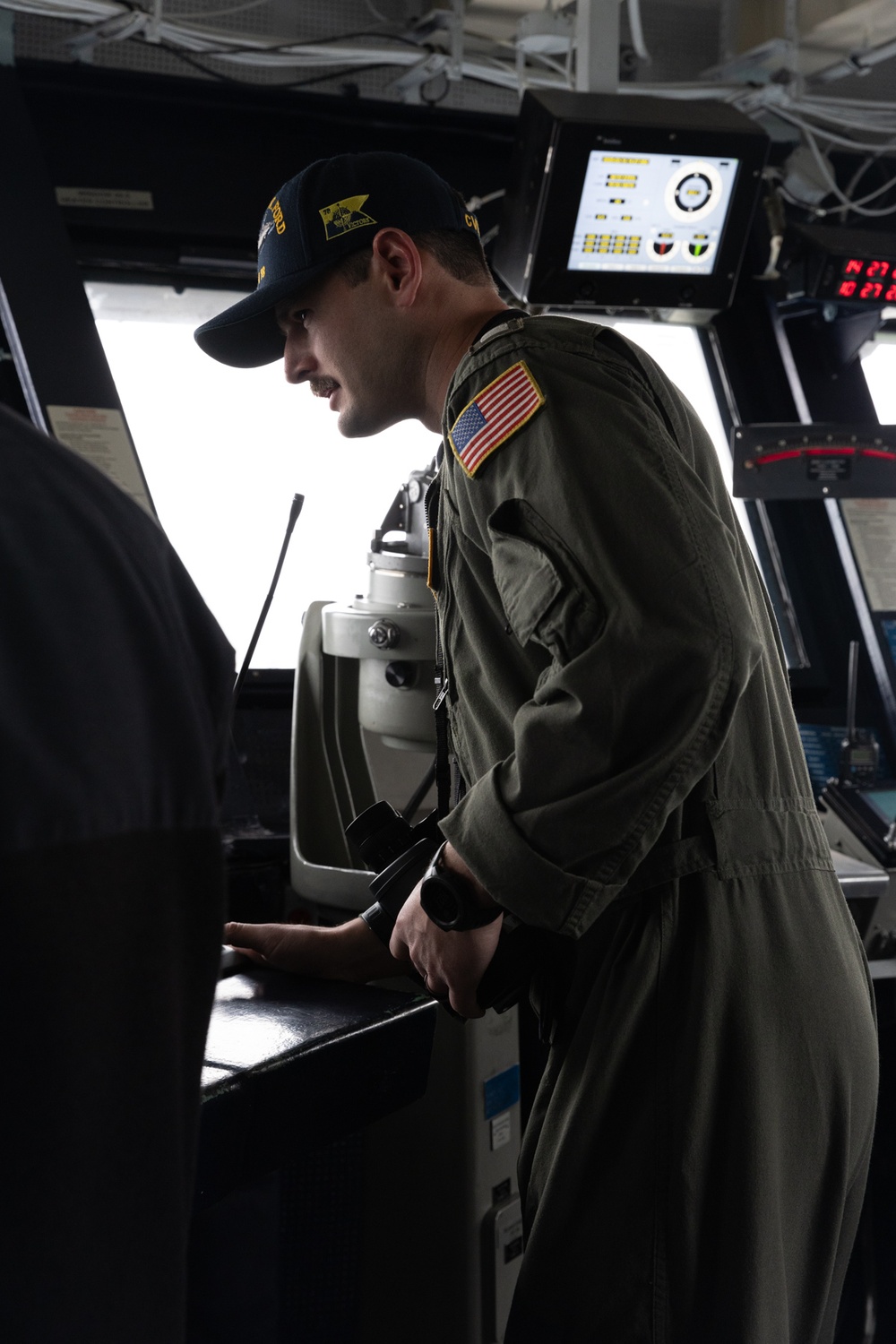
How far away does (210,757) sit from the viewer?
0.50 meters

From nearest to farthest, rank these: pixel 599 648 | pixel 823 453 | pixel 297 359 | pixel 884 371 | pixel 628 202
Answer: pixel 599 648
pixel 297 359
pixel 628 202
pixel 823 453
pixel 884 371

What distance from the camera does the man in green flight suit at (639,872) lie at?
1.12m

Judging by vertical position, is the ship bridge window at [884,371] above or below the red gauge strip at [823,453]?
above

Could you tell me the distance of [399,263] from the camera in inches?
56.9

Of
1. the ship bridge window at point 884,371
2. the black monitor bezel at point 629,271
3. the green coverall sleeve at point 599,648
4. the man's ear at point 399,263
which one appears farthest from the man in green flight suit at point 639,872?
the ship bridge window at point 884,371

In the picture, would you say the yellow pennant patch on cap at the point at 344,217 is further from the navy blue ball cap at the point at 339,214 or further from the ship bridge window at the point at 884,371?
the ship bridge window at the point at 884,371

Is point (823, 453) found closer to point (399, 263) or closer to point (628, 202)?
point (628, 202)

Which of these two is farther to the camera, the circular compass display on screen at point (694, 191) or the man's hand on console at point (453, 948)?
the circular compass display on screen at point (694, 191)

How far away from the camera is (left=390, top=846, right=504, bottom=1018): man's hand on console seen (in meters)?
1.19

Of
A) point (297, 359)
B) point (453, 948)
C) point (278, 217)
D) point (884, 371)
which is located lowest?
point (453, 948)

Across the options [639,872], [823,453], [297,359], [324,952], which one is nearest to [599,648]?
[639,872]

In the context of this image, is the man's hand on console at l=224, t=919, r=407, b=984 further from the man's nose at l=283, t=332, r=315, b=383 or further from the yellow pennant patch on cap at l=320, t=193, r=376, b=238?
the yellow pennant patch on cap at l=320, t=193, r=376, b=238

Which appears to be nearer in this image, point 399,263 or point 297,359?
point 399,263

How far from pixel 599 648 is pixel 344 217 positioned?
2.15 ft
